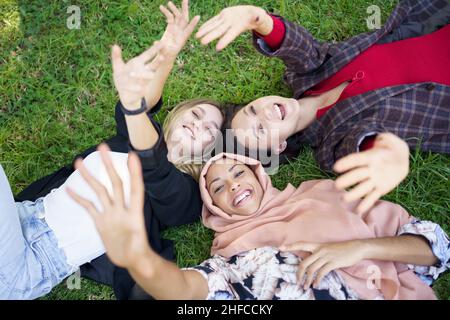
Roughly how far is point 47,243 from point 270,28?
4.71ft

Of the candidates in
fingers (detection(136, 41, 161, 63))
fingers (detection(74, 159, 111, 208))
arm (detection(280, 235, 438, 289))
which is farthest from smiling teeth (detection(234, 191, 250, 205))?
fingers (detection(74, 159, 111, 208))

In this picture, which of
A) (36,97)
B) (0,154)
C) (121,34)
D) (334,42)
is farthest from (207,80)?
(0,154)

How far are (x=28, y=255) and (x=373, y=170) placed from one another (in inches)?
59.2

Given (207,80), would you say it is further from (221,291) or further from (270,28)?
(221,291)

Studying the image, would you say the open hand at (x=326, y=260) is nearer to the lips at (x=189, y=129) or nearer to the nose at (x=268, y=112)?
the nose at (x=268, y=112)

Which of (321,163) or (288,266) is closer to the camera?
(288,266)

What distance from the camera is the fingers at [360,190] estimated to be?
1560mm

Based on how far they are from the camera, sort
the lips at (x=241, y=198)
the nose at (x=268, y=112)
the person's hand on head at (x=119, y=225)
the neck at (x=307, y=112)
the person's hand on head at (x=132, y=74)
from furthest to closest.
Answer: the neck at (x=307, y=112)
the nose at (x=268, y=112)
the lips at (x=241, y=198)
the person's hand on head at (x=132, y=74)
the person's hand on head at (x=119, y=225)

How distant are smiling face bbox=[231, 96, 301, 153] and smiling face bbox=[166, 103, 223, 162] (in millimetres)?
123

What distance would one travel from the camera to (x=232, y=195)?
2.19m

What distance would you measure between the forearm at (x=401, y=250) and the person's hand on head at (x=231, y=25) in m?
1.03

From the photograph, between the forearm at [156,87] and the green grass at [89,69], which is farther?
the green grass at [89,69]

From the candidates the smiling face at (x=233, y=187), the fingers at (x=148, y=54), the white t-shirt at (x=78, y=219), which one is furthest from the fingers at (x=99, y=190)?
the smiling face at (x=233, y=187)

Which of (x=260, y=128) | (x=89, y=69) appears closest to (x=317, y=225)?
(x=260, y=128)
